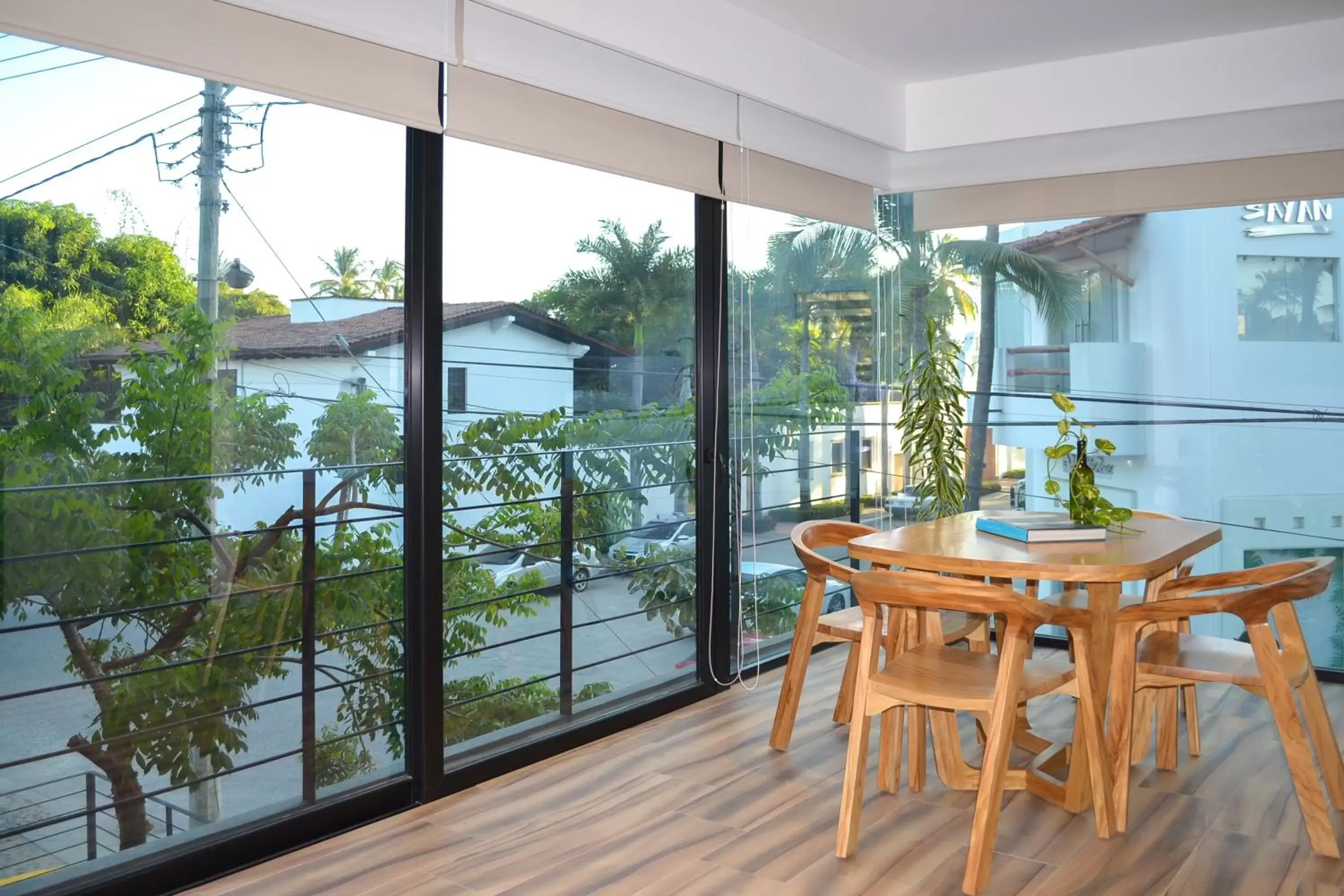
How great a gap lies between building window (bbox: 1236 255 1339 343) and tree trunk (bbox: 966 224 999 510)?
109 centimetres

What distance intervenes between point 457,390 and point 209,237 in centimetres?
88

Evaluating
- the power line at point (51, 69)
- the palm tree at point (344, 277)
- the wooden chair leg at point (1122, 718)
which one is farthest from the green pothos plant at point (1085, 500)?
the power line at point (51, 69)

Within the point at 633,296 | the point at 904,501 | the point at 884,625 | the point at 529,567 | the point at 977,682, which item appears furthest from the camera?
the point at 904,501

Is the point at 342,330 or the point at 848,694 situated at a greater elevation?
the point at 342,330

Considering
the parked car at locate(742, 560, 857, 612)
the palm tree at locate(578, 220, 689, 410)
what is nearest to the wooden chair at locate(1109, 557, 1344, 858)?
the parked car at locate(742, 560, 857, 612)

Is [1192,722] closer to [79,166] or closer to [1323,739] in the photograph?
[1323,739]

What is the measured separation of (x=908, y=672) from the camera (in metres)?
2.84

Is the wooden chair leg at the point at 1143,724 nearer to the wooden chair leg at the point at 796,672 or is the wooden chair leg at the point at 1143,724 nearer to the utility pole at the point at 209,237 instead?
the wooden chair leg at the point at 796,672

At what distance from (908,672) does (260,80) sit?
223cm

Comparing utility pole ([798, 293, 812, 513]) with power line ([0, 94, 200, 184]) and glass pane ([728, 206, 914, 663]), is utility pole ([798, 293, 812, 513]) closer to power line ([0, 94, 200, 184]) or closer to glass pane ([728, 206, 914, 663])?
glass pane ([728, 206, 914, 663])

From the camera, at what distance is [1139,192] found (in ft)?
15.6

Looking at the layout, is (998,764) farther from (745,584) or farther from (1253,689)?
(745,584)

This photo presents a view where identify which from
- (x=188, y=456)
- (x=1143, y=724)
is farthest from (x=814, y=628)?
(x=188, y=456)

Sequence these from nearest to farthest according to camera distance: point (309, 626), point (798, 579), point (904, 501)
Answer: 1. point (309, 626)
2. point (798, 579)
3. point (904, 501)
